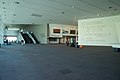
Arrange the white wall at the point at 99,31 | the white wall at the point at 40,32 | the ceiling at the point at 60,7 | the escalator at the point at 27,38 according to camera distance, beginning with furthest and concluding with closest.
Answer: the escalator at the point at 27,38
the white wall at the point at 40,32
the white wall at the point at 99,31
the ceiling at the point at 60,7

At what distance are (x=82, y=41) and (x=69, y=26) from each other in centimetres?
1232

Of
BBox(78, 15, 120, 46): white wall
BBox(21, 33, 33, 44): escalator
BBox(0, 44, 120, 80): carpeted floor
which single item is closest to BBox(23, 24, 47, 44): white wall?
BBox(21, 33, 33, 44): escalator

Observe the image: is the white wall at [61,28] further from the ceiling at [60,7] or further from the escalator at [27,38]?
the ceiling at [60,7]

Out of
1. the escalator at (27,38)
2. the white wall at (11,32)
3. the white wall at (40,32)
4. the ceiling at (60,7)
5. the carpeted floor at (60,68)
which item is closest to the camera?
the carpeted floor at (60,68)

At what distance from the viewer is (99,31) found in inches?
793

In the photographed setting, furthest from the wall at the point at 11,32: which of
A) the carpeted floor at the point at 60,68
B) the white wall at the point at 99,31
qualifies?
the carpeted floor at the point at 60,68

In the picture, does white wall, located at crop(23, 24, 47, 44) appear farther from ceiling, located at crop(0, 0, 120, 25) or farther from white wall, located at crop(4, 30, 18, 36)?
ceiling, located at crop(0, 0, 120, 25)

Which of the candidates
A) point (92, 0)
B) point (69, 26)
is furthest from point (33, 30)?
point (92, 0)

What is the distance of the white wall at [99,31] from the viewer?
726 inches

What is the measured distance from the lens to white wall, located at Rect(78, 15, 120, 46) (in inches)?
726

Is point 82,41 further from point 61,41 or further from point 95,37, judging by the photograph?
point 61,41

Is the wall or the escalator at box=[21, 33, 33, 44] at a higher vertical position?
the wall

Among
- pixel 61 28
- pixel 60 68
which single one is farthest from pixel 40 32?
pixel 60 68

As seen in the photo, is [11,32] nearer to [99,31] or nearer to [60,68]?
[99,31]
